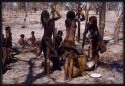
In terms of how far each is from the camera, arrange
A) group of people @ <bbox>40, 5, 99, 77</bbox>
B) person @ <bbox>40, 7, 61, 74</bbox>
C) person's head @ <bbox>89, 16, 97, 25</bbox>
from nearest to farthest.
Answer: group of people @ <bbox>40, 5, 99, 77</bbox>
person @ <bbox>40, 7, 61, 74</bbox>
person's head @ <bbox>89, 16, 97, 25</bbox>

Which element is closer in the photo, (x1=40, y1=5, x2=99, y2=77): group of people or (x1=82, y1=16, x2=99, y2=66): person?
(x1=40, y1=5, x2=99, y2=77): group of people

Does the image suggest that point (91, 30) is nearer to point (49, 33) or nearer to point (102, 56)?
point (49, 33)

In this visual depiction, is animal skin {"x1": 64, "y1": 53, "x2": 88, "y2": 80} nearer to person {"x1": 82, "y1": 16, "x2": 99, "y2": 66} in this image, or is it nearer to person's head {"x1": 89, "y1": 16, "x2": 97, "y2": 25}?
person {"x1": 82, "y1": 16, "x2": 99, "y2": 66}

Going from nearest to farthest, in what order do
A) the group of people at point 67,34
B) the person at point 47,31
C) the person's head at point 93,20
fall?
the group of people at point 67,34, the person at point 47,31, the person's head at point 93,20

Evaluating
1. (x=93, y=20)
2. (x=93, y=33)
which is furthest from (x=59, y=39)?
(x=93, y=20)

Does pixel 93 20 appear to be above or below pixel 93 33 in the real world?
above

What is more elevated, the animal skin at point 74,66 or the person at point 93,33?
the person at point 93,33

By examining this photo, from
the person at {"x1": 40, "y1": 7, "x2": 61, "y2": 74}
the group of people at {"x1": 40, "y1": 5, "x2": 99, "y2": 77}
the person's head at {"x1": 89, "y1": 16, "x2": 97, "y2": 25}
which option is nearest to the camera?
the group of people at {"x1": 40, "y1": 5, "x2": 99, "y2": 77}

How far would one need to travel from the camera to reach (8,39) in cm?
870

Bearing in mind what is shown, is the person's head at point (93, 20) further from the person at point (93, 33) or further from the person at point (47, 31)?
the person at point (47, 31)

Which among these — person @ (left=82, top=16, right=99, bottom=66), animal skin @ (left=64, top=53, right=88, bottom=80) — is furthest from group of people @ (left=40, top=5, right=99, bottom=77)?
animal skin @ (left=64, top=53, right=88, bottom=80)

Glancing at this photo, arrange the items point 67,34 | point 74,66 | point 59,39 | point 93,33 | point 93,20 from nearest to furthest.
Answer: point 67,34, point 74,66, point 93,20, point 93,33, point 59,39

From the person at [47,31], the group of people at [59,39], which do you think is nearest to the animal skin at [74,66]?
the group of people at [59,39]

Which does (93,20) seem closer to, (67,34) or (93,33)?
(93,33)
